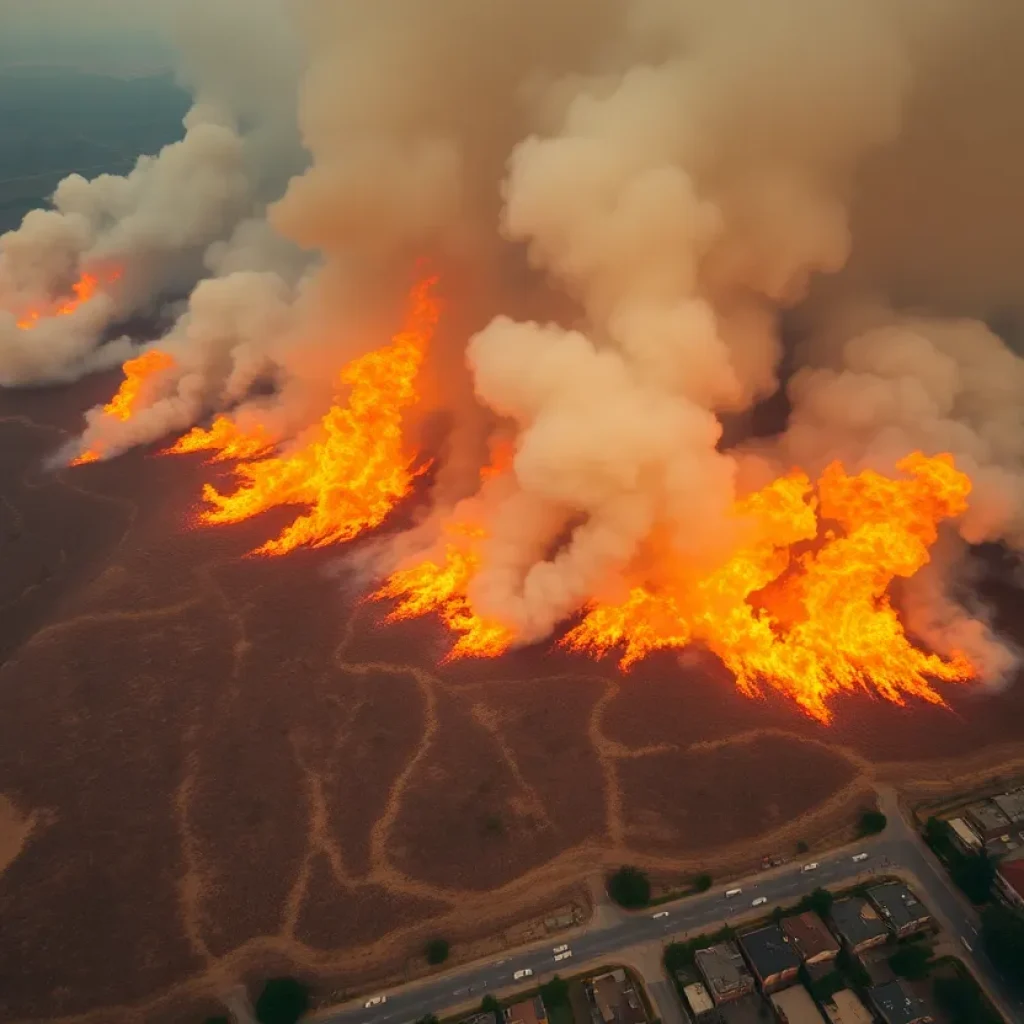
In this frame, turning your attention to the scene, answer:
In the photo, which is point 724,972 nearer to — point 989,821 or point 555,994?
point 555,994

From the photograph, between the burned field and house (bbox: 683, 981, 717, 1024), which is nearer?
house (bbox: 683, 981, 717, 1024)

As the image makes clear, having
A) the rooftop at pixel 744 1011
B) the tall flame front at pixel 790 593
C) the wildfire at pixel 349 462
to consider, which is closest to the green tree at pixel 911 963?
the rooftop at pixel 744 1011

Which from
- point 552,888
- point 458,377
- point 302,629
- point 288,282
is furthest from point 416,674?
point 288,282

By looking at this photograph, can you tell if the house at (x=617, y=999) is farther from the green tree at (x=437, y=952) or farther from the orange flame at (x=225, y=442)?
the orange flame at (x=225, y=442)

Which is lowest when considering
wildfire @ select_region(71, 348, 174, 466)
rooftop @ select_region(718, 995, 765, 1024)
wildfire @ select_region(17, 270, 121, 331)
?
rooftop @ select_region(718, 995, 765, 1024)

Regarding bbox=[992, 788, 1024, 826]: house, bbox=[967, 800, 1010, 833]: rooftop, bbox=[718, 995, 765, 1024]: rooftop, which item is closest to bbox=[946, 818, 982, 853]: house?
bbox=[967, 800, 1010, 833]: rooftop

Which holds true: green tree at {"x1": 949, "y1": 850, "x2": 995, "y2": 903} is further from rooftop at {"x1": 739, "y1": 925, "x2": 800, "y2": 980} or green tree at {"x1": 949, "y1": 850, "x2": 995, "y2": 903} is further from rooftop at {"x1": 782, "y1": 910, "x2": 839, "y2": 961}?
rooftop at {"x1": 739, "y1": 925, "x2": 800, "y2": 980}

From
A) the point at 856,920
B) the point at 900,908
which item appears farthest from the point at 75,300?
the point at 900,908

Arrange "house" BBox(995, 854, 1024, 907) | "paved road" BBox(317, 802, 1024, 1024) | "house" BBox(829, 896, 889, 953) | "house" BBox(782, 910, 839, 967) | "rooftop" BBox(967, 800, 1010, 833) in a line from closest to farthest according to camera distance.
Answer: "paved road" BBox(317, 802, 1024, 1024) → "house" BBox(782, 910, 839, 967) → "house" BBox(829, 896, 889, 953) → "house" BBox(995, 854, 1024, 907) → "rooftop" BBox(967, 800, 1010, 833)

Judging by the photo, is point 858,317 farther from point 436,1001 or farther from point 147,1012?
point 147,1012
